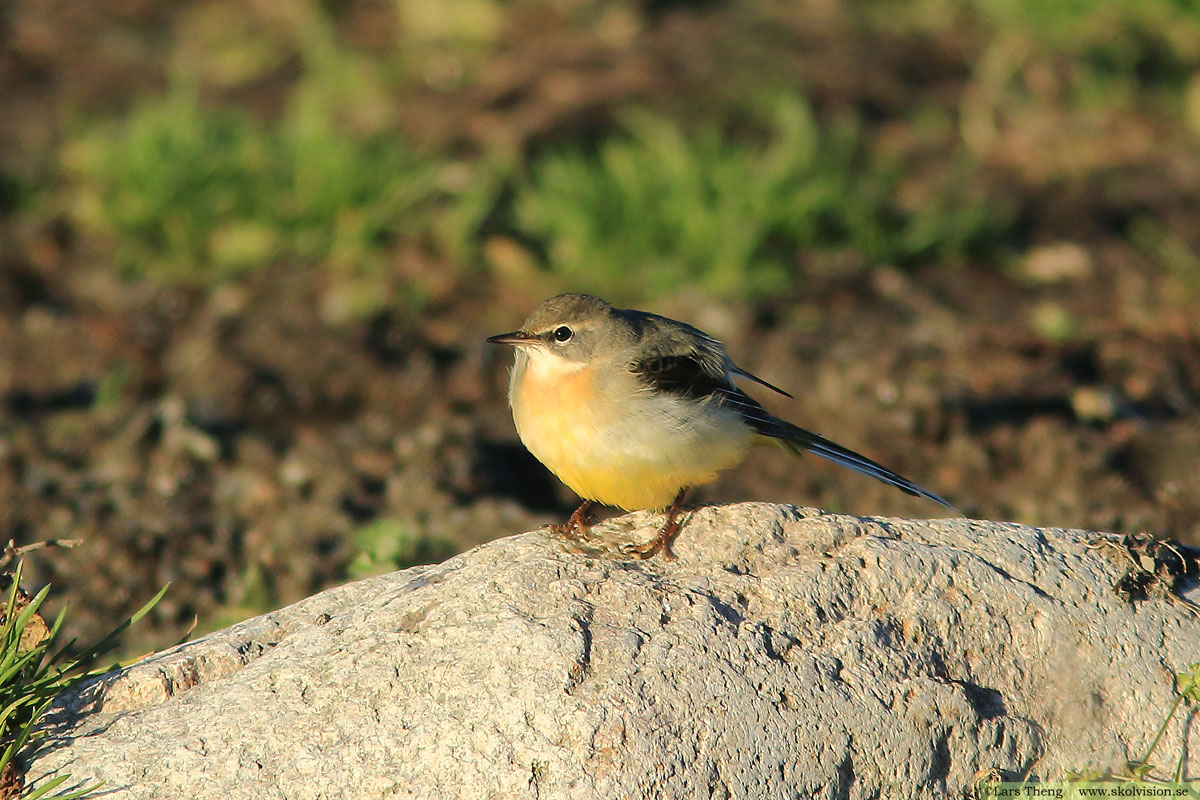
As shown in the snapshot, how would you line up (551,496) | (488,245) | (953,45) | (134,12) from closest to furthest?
(551,496), (488,245), (953,45), (134,12)

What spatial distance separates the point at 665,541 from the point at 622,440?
1.40 feet

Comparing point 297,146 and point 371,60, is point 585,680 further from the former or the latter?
point 371,60

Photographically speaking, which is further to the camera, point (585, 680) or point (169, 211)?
point (169, 211)

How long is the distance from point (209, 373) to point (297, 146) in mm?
2192

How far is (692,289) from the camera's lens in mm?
8367

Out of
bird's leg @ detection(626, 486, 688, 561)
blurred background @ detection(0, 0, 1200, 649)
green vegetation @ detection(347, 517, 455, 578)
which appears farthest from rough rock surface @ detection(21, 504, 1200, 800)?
blurred background @ detection(0, 0, 1200, 649)

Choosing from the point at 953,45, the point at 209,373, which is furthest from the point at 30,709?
the point at 953,45

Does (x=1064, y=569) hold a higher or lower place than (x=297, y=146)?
higher

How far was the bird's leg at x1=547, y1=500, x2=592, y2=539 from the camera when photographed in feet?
14.7

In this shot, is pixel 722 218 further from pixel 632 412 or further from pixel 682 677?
pixel 682 677

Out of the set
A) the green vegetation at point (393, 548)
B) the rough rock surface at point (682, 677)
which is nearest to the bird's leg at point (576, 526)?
the rough rock surface at point (682, 677)

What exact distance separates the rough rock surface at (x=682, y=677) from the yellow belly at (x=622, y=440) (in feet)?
0.88

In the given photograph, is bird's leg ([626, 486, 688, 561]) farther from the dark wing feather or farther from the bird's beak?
the bird's beak

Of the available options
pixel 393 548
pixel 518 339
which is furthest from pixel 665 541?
pixel 393 548
